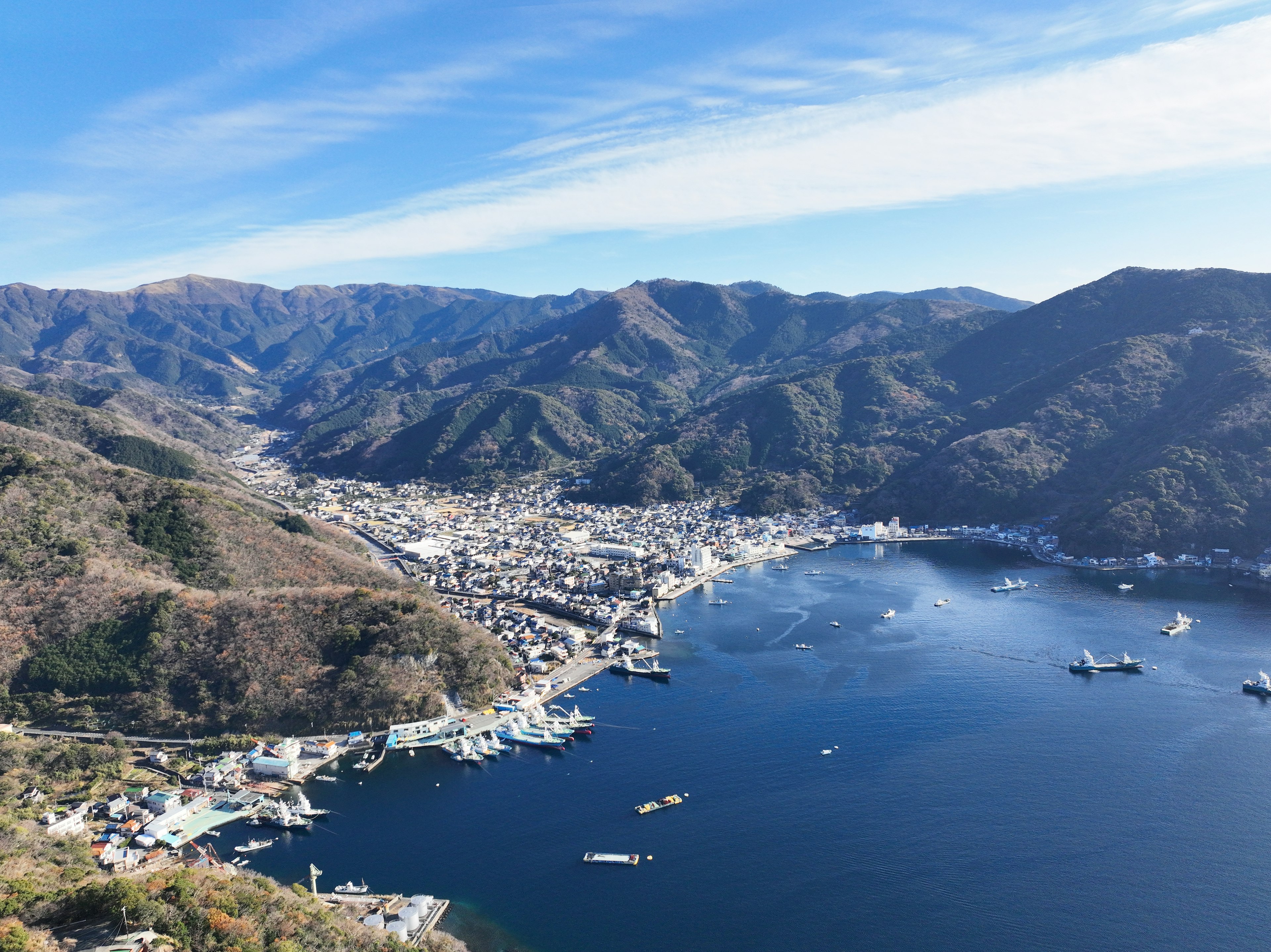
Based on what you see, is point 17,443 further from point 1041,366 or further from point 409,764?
point 1041,366

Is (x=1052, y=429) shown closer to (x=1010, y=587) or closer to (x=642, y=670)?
(x=1010, y=587)

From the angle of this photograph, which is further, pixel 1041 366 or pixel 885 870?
pixel 1041 366

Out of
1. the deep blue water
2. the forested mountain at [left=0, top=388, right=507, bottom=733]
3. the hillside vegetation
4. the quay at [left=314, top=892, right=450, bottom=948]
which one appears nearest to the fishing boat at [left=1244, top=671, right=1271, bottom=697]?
the deep blue water

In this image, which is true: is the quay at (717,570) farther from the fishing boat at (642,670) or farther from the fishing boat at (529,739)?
the fishing boat at (529,739)

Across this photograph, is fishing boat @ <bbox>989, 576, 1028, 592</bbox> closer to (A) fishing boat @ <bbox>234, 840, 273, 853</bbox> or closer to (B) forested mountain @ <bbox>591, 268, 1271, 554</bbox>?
(B) forested mountain @ <bbox>591, 268, 1271, 554</bbox>

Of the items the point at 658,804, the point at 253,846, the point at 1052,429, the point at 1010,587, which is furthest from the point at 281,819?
the point at 1052,429

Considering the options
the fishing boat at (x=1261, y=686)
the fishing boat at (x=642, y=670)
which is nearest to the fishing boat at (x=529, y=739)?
the fishing boat at (x=642, y=670)

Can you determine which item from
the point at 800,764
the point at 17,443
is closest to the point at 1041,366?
the point at 800,764
